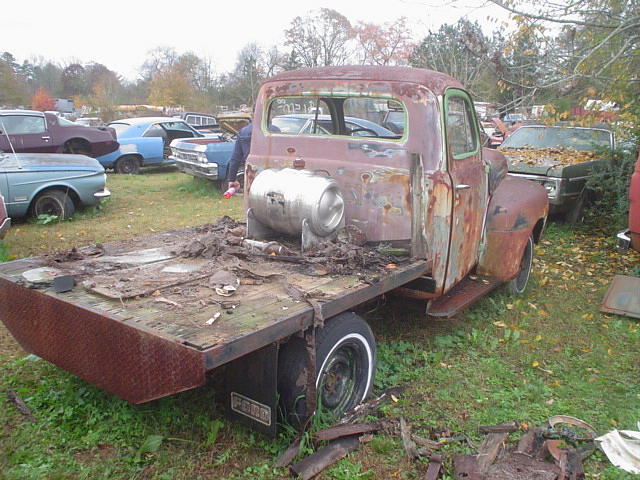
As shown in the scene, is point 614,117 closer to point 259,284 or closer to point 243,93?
point 259,284

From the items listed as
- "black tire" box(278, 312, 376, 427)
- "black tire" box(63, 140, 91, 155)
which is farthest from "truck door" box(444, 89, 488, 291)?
"black tire" box(63, 140, 91, 155)

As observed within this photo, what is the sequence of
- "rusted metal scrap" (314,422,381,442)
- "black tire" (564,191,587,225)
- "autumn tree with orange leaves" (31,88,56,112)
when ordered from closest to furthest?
"rusted metal scrap" (314,422,381,442) → "black tire" (564,191,587,225) → "autumn tree with orange leaves" (31,88,56,112)

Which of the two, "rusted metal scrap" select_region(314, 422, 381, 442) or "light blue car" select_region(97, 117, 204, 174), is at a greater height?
"light blue car" select_region(97, 117, 204, 174)

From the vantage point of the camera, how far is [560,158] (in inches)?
310

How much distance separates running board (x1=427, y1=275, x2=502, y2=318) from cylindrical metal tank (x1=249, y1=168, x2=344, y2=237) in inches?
42.7

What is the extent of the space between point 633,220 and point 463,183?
8.22 ft

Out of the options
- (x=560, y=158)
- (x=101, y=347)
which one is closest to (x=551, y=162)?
(x=560, y=158)

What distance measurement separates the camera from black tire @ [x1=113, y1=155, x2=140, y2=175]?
1312cm

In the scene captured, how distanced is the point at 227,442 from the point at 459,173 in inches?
98.0

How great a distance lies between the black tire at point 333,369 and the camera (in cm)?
273

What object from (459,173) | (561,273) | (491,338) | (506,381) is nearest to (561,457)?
→ (506,381)

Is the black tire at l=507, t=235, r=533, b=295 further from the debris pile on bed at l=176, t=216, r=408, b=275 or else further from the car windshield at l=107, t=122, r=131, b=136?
the car windshield at l=107, t=122, r=131, b=136

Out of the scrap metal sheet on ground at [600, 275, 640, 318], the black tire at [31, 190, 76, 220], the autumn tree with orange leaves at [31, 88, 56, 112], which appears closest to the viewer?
the scrap metal sheet on ground at [600, 275, 640, 318]

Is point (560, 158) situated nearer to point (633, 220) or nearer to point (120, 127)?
point (633, 220)
